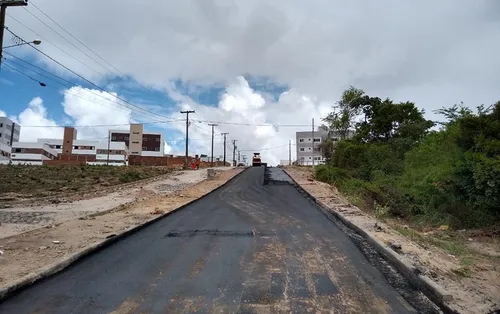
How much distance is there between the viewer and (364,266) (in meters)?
7.00

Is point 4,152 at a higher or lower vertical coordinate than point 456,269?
higher

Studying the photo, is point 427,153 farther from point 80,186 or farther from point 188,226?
point 80,186

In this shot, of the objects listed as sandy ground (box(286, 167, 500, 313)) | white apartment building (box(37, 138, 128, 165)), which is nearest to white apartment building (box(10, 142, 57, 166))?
white apartment building (box(37, 138, 128, 165))

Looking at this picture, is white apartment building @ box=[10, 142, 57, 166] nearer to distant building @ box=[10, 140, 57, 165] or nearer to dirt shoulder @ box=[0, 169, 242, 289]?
distant building @ box=[10, 140, 57, 165]

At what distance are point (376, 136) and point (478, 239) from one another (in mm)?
33800

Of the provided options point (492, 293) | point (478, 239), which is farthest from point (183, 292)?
point (478, 239)

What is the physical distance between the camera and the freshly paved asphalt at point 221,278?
5.00 meters

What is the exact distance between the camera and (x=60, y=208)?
16234 mm

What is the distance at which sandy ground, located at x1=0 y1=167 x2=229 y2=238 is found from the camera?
12.3m

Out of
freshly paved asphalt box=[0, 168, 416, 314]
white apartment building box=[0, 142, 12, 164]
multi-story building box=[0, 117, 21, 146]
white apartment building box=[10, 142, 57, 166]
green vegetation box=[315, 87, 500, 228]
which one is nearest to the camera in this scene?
freshly paved asphalt box=[0, 168, 416, 314]

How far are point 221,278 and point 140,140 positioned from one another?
122 metres

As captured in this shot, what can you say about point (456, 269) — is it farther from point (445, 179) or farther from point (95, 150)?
point (95, 150)

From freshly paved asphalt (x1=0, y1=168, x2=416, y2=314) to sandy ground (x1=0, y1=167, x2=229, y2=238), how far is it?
4487 millimetres

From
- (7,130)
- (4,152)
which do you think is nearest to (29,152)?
(4,152)
